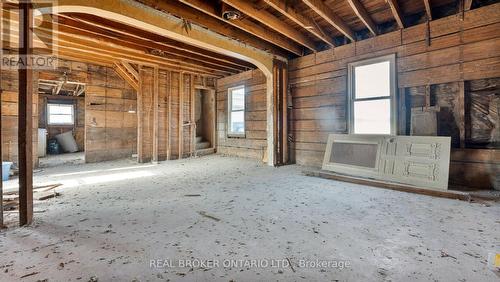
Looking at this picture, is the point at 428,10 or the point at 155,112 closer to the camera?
the point at 428,10

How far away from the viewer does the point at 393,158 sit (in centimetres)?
336

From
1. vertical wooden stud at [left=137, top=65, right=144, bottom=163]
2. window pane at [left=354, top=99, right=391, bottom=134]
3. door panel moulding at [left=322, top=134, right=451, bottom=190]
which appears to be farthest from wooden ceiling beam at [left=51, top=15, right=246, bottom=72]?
door panel moulding at [left=322, top=134, right=451, bottom=190]

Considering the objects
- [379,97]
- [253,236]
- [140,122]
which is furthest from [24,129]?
[379,97]

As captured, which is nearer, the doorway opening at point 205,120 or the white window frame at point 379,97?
the white window frame at point 379,97

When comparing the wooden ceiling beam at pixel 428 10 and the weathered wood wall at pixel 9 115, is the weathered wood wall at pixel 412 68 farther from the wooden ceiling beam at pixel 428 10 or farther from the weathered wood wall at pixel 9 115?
the weathered wood wall at pixel 9 115

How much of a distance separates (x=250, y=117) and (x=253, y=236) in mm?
4594

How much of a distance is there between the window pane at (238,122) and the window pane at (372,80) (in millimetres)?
3204

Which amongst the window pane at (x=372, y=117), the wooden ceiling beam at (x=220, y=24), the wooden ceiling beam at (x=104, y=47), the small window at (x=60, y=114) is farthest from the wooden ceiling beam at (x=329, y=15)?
the small window at (x=60, y=114)

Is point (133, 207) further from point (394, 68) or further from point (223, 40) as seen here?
point (394, 68)

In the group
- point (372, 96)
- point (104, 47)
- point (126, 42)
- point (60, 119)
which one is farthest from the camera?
point (60, 119)

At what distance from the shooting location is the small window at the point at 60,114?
29.7 feet

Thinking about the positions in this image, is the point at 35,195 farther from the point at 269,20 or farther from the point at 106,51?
the point at 269,20

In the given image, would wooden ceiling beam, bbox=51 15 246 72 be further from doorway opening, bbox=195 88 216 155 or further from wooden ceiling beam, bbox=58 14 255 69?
doorway opening, bbox=195 88 216 155

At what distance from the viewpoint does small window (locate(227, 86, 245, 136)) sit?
254 inches
